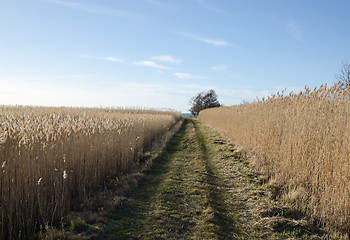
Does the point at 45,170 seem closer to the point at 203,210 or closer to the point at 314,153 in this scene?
the point at 203,210

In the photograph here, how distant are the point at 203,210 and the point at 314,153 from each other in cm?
258

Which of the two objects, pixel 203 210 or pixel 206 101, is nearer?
pixel 203 210

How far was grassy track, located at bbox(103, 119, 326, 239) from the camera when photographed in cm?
354

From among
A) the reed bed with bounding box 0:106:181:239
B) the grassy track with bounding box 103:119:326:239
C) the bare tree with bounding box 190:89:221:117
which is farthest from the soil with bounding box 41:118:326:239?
the bare tree with bounding box 190:89:221:117

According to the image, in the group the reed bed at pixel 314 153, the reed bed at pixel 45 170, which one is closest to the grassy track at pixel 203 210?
the reed bed at pixel 314 153

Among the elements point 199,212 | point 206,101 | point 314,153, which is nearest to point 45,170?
point 199,212

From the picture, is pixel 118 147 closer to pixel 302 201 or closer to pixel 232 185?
pixel 232 185

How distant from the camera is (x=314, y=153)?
4.59 meters

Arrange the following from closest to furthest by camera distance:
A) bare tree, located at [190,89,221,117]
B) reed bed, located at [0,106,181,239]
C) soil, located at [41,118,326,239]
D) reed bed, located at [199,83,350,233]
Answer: reed bed, located at [0,106,181,239]
soil, located at [41,118,326,239]
reed bed, located at [199,83,350,233]
bare tree, located at [190,89,221,117]

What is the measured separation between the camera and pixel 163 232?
11.7ft

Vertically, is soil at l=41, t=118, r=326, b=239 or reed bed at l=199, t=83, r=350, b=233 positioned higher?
reed bed at l=199, t=83, r=350, b=233

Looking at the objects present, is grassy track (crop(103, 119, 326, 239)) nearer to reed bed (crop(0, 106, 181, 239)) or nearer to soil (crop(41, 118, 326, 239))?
soil (crop(41, 118, 326, 239))

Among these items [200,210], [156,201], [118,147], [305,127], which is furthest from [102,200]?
[305,127]

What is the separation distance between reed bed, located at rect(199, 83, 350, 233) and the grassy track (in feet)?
1.47
